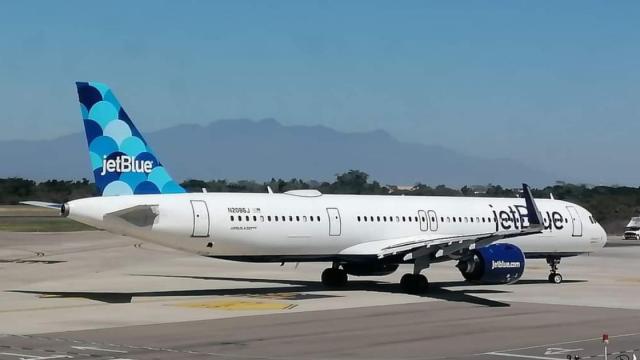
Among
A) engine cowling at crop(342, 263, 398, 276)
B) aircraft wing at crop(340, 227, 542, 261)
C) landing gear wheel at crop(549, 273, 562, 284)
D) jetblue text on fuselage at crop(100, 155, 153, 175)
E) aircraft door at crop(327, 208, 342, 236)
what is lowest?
landing gear wheel at crop(549, 273, 562, 284)

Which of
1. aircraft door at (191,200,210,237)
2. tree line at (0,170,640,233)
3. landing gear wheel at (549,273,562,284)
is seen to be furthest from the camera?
tree line at (0,170,640,233)

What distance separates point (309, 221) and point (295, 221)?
632mm

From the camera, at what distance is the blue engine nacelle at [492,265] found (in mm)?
35844

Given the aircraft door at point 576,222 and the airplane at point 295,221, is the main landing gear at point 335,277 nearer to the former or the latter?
the airplane at point 295,221

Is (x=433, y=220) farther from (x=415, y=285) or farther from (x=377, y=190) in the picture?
(x=377, y=190)

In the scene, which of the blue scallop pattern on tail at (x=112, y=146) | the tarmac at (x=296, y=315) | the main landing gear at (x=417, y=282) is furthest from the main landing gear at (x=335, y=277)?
the blue scallop pattern on tail at (x=112, y=146)

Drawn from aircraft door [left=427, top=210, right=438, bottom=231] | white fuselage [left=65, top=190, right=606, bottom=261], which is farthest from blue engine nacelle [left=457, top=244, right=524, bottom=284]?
aircraft door [left=427, top=210, right=438, bottom=231]

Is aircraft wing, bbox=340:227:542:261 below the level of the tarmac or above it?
above

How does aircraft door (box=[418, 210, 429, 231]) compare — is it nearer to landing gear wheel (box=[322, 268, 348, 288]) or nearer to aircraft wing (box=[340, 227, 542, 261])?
aircraft wing (box=[340, 227, 542, 261])

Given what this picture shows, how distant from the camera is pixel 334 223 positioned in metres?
38.2

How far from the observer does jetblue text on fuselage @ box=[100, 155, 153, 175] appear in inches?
1329

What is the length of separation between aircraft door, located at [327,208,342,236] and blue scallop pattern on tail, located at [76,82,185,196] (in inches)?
278

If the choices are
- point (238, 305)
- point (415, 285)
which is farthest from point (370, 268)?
point (238, 305)

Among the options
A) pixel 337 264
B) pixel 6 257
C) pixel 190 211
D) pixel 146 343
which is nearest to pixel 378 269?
pixel 337 264
